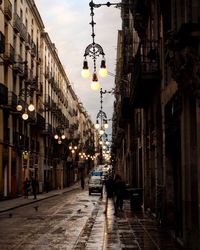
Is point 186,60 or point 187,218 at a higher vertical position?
point 186,60

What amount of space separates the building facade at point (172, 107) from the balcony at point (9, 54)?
17.5 m

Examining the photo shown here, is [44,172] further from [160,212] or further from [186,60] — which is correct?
[186,60]

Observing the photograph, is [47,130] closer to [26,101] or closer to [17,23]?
[26,101]

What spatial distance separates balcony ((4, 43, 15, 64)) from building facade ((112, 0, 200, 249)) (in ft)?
57.4

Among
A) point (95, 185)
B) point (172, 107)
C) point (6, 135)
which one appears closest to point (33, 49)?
point (95, 185)

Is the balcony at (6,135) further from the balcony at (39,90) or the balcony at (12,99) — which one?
the balcony at (39,90)

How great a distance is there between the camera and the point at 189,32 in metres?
11.3

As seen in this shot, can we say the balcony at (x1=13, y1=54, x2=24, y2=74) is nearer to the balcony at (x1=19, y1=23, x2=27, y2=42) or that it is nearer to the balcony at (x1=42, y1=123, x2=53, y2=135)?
the balcony at (x1=19, y1=23, x2=27, y2=42)

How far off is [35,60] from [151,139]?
35833mm

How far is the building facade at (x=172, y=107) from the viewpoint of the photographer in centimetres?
1184

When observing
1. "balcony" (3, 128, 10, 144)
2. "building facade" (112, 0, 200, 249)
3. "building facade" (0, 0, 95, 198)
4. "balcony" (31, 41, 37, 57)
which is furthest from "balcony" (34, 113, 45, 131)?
"building facade" (112, 0, 200, 249)

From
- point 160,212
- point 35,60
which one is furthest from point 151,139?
point 35,60

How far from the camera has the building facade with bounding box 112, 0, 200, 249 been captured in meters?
11.8

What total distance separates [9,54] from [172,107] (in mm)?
28683
